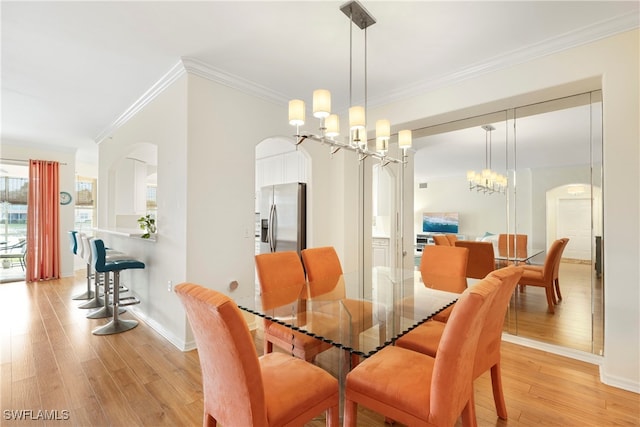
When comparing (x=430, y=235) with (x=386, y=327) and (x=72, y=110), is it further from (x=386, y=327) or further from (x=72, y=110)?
(x=72, y=110)

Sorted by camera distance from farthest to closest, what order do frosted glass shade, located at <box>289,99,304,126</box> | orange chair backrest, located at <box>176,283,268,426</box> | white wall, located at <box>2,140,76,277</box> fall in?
white wall, located at <box>2,140,76,277</box>, frosted glass shade, located at <box>289,99,304,126</box>, orange chair backrest, located at <box>176,283,268,426</box>

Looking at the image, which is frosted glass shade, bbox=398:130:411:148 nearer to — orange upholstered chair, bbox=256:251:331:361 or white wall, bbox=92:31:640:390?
white wall, bbox=92:31:640:390

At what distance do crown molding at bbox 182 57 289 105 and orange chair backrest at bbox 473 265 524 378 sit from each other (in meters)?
2.91

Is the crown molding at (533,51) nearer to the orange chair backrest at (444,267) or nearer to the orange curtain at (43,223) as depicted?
the orange chair backrest at (444,267)

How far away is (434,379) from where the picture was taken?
4.04 feet

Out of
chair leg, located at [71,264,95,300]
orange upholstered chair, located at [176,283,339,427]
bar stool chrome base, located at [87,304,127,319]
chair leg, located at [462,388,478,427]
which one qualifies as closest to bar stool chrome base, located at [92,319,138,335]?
bar stool chrome base, located at [87,304,127,319]

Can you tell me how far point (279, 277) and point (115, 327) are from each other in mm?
2122

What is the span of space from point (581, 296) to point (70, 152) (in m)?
8.54

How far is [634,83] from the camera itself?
2.18 m

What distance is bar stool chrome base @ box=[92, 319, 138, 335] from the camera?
313 cm

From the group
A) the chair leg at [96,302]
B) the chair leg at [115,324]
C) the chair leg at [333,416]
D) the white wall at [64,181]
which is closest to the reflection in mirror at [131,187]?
the chair leg at [96,302]

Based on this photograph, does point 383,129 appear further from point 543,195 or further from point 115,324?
point 115,324

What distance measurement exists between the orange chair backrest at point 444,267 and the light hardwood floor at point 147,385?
0.75m

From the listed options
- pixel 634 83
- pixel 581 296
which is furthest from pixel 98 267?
pixel 634 83
